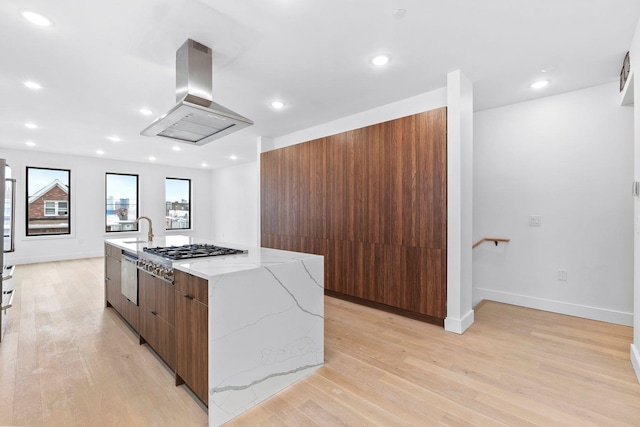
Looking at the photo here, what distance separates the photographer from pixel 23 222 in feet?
20.9

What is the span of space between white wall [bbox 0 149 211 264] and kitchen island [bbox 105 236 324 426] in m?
6.74

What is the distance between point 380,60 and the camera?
8.67 ft

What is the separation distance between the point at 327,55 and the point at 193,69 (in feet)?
3.70

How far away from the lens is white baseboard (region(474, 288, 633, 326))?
9.93ft

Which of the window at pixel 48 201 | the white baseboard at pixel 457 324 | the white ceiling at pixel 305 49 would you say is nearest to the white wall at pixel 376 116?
the white ceiling at pixel 305 49

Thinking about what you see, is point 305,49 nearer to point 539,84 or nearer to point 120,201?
point 539,84

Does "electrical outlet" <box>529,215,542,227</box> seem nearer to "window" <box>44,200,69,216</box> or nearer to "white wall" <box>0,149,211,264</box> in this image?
"white wall" <box>0,149,211,264</box>

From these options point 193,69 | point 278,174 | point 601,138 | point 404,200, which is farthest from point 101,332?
point 601,138

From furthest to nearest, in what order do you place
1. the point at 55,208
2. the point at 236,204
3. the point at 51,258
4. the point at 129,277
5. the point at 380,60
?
the point at 236,204 → the point at 55,208 → the point at 51,258 → the point at 129,277 → the point at 380,60

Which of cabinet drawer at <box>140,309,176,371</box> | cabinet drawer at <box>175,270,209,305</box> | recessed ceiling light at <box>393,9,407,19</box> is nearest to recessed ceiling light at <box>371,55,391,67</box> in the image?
recessed ceiling light at <box>393,9,407,19</box>

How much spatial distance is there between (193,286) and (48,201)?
7.53 m

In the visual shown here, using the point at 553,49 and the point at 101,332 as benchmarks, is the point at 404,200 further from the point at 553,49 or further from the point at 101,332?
the point at 101,332

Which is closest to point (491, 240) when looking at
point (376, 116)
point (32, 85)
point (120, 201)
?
point (376, 116)

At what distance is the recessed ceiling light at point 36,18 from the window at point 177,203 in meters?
7.02
